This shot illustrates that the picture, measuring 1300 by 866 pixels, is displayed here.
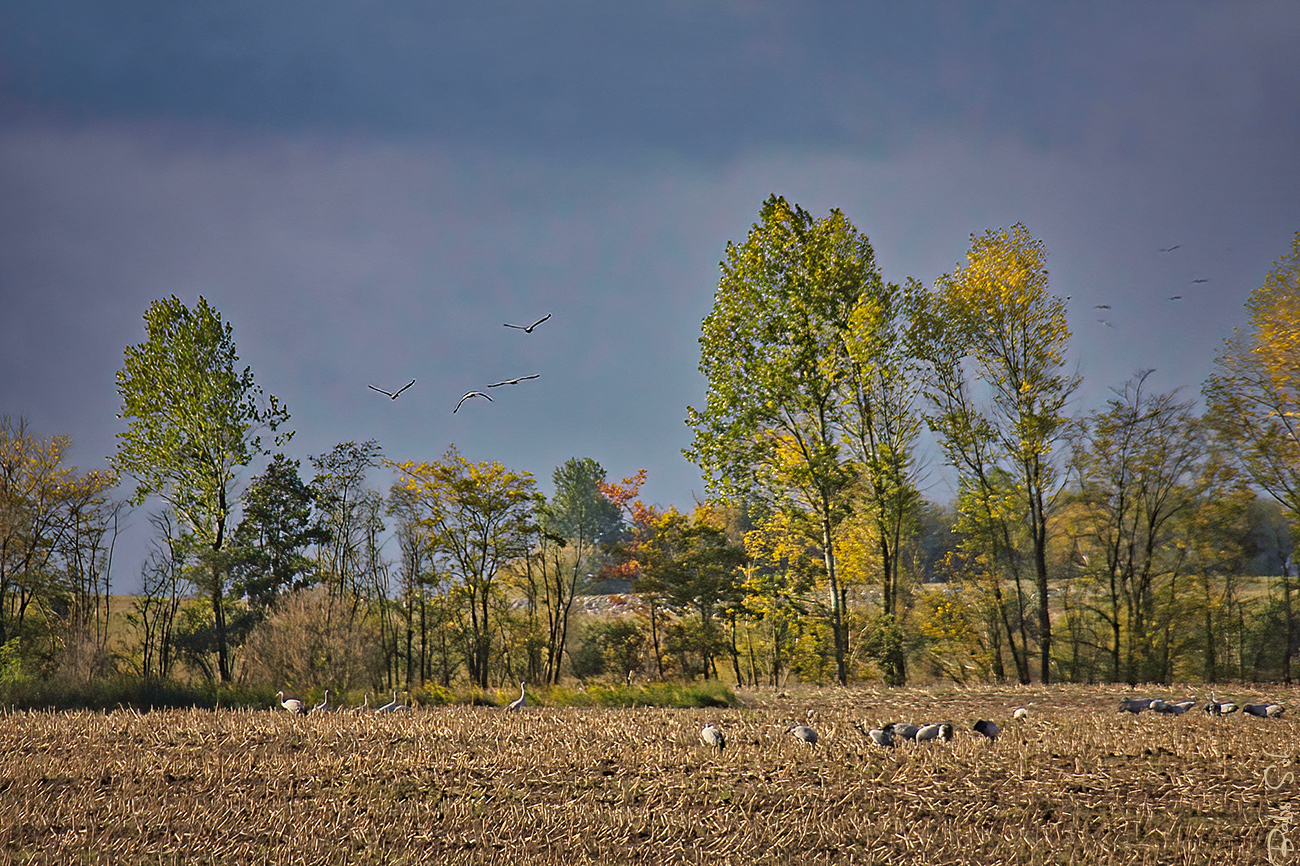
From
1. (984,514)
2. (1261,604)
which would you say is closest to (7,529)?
(984,514)

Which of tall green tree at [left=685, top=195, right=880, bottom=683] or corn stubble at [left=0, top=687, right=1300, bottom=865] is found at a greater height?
tall green tree at [left=685, top=195, right=880, bottom=683]

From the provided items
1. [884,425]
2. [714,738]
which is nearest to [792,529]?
[884,425]

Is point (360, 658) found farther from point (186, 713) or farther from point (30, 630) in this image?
point (30, 630)

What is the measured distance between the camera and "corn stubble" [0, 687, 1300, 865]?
533 centimetres

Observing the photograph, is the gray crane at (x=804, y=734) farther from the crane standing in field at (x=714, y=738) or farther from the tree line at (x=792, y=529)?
the tree line at (x=792, y=529)

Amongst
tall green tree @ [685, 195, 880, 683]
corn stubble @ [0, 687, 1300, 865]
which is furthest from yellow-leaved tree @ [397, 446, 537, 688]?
corn stubble @ [0, 687, 1300, 865]

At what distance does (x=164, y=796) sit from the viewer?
6.54 m

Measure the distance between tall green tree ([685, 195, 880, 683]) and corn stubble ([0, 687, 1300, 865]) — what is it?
12.0m

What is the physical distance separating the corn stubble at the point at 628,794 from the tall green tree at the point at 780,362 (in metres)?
12.0

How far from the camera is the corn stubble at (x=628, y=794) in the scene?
5328 mm

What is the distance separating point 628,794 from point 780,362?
15705 millimetres

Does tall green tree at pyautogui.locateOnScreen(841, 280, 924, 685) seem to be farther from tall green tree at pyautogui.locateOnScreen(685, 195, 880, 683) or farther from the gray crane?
the gray crane
